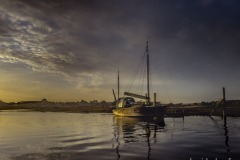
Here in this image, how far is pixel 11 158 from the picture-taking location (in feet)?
60.6

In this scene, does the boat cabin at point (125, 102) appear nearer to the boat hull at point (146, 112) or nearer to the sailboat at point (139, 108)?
the sailboat at point (139, 108)

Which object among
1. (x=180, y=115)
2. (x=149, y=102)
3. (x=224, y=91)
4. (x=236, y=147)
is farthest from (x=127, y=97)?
(x=236, y=147)

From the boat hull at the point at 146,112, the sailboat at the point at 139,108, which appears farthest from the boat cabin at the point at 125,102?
the boat hull at the point at 146,112

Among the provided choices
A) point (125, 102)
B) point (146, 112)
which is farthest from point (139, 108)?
point (125, 102)

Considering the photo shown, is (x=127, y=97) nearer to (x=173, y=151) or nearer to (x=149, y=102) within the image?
(x=149, y=102)

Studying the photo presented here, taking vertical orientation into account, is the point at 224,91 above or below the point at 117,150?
above

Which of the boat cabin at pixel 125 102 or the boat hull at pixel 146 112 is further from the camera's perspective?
the boat cabin at pixel 125 102

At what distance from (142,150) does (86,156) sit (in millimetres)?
4595

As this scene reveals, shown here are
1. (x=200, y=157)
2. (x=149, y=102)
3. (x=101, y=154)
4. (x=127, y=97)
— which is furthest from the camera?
(x=127, y=97)

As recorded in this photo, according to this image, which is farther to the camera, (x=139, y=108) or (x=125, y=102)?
(x=125, y=102)

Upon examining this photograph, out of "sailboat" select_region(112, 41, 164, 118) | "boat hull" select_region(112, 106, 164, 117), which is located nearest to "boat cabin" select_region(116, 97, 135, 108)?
"sailboat" select_region(112, 41, 164, 118)

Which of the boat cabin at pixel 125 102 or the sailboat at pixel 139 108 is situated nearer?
the sailboat at pixel 139 108

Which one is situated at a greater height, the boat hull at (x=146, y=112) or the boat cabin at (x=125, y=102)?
the boat cabin at (x=125, y=102)

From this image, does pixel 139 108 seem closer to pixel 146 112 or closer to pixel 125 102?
pixel 146 112
